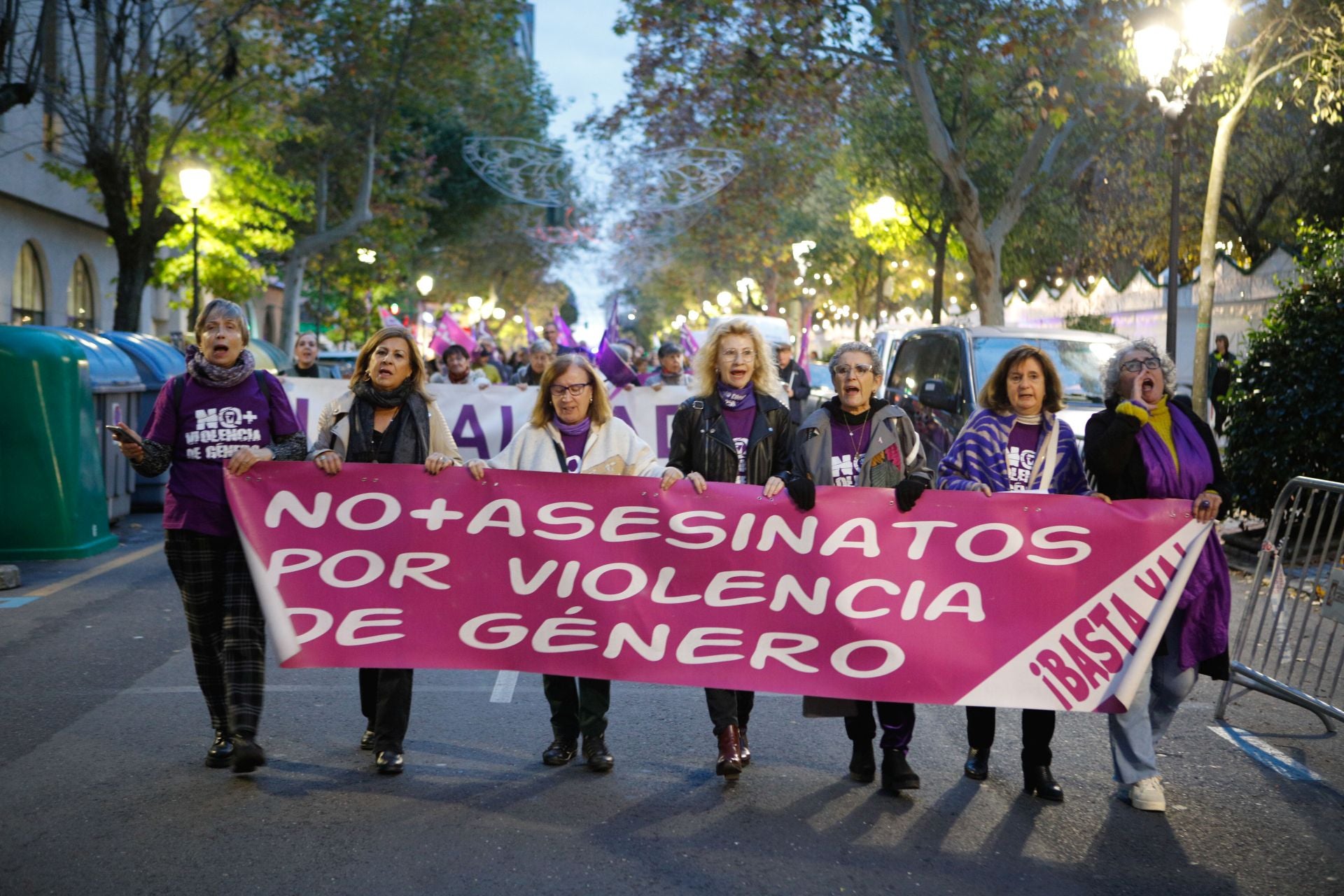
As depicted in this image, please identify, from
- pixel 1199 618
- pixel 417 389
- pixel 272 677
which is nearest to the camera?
pixel 1199 618

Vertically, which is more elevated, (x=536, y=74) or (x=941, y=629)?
(x=536, y=74)

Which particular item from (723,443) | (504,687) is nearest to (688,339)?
(504,687)

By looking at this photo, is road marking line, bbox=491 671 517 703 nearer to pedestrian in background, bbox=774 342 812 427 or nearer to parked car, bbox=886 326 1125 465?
parked car, bbox=886 326 1125 465

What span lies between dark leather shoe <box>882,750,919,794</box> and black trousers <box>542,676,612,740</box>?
1085mm

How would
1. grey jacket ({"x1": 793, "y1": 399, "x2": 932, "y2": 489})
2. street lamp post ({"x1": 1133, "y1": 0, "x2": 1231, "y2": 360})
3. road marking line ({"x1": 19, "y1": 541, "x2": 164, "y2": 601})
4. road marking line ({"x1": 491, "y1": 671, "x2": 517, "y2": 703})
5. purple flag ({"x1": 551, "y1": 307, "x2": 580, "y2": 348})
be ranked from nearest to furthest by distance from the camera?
grey jacket ({"x1": 793, "y1": 399, "x2": 932, "y2": 489}) < road marking line ({"x1": 491, "y1": 671, "x2": 517, "y2": 703}) < road marking line ({"x1": 19, "y1": 541, "x2": 164, "y2": 601}) < street lamp post ({"x1": 1133, "y1": 0, "x2": 1231, "y2": 360}) < purple flag ({"x1": 551, "y1": 307, "x2": 580, "y2": 348})

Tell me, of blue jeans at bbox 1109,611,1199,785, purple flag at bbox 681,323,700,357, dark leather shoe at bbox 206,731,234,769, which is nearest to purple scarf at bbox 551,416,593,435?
dark leather shoe at bbox 206,731,234,769

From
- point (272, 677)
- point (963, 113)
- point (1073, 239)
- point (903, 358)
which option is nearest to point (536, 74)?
point (1073, 239)

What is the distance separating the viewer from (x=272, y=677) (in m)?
7.12

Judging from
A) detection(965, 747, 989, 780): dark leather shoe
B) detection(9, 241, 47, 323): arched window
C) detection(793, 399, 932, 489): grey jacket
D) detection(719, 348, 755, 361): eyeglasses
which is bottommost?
detection(965, 747, 989, 780): dark leather shoe

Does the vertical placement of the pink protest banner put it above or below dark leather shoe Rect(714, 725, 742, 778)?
above

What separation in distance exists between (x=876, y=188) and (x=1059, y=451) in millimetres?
25134

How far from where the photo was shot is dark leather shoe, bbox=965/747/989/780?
5555mm

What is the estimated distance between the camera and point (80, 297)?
3188cm

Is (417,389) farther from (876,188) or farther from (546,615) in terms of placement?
(876,188)
